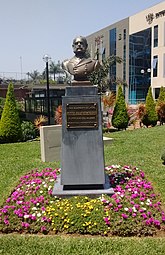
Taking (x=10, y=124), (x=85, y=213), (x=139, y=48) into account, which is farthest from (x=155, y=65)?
(x=85, y=213)

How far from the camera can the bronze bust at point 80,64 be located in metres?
5.50

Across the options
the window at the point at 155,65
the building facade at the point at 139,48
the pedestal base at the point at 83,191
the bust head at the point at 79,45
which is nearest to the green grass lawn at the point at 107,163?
the pedestal base at the point at 83,191

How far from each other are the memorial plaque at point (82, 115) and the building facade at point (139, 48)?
106ft

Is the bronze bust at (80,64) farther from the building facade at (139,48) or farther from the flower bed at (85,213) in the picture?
the building facade at (139,48)

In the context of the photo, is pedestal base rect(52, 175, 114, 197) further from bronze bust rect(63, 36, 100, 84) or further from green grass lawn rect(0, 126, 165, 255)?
bronze bust rect(63, 36, 100, 84)

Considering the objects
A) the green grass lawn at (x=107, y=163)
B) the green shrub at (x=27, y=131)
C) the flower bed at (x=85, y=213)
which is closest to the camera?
the green grass lawn at (x=107, y=163)

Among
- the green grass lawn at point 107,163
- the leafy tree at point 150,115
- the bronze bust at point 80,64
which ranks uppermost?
the bronze bust at point 80,64

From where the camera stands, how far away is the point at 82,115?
5223mm

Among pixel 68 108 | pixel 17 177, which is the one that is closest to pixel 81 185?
pixel 68 108

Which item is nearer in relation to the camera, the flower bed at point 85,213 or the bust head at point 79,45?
the flower bed at point 85,213

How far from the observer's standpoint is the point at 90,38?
60500mm


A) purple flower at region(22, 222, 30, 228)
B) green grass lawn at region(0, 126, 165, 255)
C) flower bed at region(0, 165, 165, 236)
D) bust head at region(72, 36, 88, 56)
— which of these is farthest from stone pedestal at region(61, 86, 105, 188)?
green grass lawn at region(0, 126, 165, 255)

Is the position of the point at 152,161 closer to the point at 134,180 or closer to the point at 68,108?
the point at 134,180

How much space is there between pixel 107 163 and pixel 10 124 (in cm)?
603
